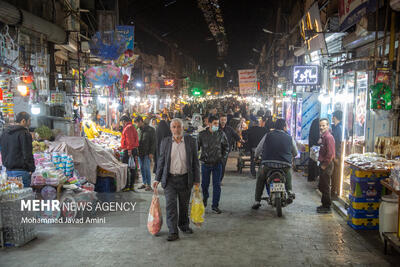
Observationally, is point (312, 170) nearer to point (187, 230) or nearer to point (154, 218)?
point (187, 230)

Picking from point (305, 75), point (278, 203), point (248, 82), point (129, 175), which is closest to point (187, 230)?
point (278, 203)

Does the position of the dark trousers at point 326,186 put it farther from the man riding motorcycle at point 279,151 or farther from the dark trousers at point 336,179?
the dark trousers at point 336,179

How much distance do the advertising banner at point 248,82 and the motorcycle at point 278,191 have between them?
70.0 ft

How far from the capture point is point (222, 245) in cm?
548

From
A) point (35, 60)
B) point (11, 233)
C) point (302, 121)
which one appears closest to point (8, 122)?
point (35, 60)

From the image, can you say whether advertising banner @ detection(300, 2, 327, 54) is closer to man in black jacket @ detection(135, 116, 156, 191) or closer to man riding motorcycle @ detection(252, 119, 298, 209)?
man riding motorcycle @ detection(252, 119, 298, 209)

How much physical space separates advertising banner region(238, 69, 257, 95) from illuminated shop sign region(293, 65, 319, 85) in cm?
1490

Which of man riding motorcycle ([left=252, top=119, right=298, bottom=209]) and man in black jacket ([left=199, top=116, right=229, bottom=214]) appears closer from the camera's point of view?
man riding motorcycle ([left=252, top=119, right=298, bottom=209])

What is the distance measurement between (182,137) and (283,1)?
19.7 m

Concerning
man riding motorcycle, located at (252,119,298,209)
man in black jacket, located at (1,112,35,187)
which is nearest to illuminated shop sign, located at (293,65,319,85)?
man riding motorcycle, located at (252,119,298,209)

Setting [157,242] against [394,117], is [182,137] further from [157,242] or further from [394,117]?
[394,117]

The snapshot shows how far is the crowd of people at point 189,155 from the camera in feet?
18.8

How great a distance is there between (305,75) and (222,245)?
29.6 feet

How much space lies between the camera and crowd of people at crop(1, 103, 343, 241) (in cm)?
573
